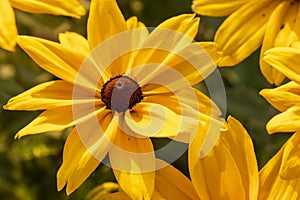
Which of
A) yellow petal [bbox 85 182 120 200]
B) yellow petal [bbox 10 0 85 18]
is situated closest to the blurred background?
yellow petal [bbox 85 182 120 200]

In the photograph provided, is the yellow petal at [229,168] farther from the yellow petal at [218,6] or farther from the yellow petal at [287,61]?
the yellow petal at [218,6]

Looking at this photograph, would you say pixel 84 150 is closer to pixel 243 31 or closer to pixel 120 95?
pixel 120 95

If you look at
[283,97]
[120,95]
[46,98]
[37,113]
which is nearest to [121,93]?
[120,95]

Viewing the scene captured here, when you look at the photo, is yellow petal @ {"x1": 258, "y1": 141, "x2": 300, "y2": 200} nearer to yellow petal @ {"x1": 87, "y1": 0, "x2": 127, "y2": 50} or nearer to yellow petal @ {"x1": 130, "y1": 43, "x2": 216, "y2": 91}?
yellow petal @ {"x1": 130, "y1": 43, "x2": 216, "y2": 91}

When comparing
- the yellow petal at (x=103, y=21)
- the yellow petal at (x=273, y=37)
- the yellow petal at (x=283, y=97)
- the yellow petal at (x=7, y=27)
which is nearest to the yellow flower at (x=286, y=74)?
the yellow petal at (x=283, y=97)

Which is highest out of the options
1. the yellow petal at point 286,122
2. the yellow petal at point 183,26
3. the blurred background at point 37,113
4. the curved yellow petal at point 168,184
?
the yellow petal at point 183,26
